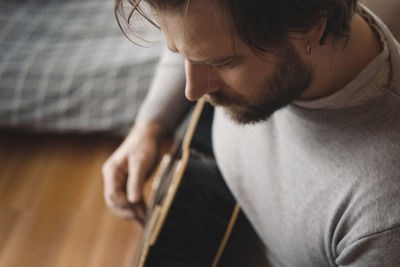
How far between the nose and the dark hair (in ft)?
0.31

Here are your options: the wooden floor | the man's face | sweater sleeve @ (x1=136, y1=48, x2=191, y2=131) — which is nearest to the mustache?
the man's face

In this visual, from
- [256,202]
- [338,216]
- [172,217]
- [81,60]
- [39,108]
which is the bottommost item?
[39,108]

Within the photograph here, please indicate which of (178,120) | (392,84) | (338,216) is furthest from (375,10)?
(178,120)

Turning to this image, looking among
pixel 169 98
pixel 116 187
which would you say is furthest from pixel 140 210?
pixel 169 98

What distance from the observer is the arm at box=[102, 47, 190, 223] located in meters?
0.93

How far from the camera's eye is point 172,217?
33.0 inches

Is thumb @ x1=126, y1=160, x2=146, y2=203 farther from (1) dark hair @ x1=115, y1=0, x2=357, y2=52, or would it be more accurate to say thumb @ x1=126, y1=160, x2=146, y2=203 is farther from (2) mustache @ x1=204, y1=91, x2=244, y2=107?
(1) dark hair @ x1=115, y1=0, x2=357, y2=52

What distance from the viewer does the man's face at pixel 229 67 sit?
0.50 metres

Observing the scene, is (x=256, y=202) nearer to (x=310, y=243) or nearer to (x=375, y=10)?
(x=310, y=243)

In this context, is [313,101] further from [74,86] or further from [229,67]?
[74,86]

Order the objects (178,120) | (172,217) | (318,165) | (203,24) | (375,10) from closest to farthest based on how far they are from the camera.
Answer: (203,24), (318,165), (375,10), (172,217), (178,120)

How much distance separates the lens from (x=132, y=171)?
92cm

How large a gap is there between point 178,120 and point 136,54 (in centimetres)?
53

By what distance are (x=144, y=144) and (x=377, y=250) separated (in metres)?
0.61
